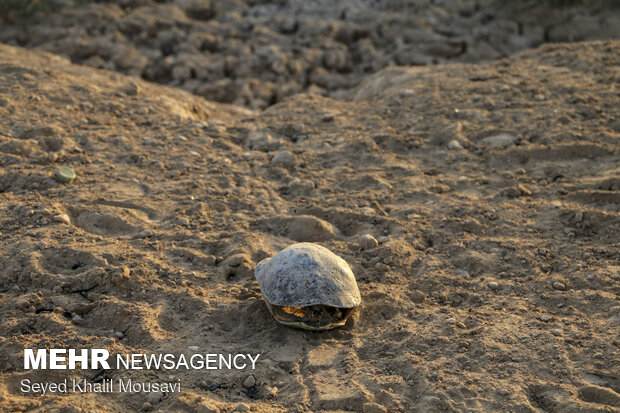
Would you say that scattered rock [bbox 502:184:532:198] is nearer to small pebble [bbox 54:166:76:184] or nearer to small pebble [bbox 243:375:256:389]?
small pebble [bbox 243:375:256:389]

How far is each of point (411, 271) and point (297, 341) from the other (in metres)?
0.80

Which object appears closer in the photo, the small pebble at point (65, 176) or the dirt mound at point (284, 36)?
the small pebble at point (65, 176)

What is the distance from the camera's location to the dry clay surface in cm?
285

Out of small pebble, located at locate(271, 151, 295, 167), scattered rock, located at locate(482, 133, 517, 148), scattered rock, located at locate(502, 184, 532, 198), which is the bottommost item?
small pebble, located at locate(271, 151, 295, 167)

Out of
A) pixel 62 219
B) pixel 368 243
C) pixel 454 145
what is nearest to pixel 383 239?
pixel 368 243

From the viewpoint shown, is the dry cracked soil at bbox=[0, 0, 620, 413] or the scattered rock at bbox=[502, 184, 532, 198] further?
the scattered rock at bbox=[502, 184, 532, 198]

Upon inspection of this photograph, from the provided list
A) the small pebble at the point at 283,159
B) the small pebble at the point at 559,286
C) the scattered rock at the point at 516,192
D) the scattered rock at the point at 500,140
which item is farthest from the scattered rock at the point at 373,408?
the scattered rock at the point at 500,140

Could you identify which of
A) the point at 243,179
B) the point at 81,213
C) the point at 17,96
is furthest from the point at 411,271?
the point at 17,96

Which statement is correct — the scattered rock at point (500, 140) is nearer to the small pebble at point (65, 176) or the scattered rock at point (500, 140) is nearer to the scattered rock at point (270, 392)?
the scattered rock at point (270, 392)

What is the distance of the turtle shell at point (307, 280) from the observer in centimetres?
300

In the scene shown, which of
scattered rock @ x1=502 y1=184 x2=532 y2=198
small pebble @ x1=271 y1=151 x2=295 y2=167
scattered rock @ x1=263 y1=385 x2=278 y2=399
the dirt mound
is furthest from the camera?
the dirt mound

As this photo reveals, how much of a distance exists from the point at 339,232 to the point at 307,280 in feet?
2.81

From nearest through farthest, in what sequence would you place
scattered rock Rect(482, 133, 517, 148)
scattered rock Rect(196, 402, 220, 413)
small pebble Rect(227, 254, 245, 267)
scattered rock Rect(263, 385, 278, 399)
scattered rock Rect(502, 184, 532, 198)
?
1. scattered rock Rect(196, 402, 220, 413)
2. scattered rock Rect(263, 385, 278, 399)
3. small pebble Rect(227, 254, 245, 267)
4. scattered rock Rect(502, 184, 532, 198)
5. scattered rock Rect(482, 133, 517, 148)

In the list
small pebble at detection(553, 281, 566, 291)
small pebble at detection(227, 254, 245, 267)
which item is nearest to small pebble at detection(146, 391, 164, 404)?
small pebble at detection(227, 254, 245, 267)
